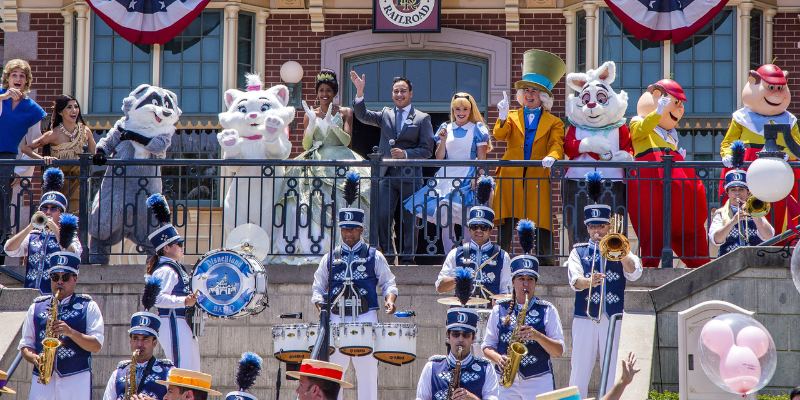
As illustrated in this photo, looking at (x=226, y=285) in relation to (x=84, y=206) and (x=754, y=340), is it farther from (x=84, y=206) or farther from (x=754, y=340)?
(x=754, y=340)

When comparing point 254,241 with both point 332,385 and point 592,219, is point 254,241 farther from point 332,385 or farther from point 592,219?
point 332,385

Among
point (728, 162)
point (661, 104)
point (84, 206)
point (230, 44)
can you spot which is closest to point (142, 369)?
point (84, 206)

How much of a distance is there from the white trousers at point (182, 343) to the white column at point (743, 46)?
25.7 feet

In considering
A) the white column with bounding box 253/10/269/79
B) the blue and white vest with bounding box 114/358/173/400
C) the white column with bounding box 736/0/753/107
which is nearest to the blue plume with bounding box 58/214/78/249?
the blue and white vest with bounding box 114/358/173/400

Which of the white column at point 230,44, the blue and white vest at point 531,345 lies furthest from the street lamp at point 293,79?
the blue and white vest at point 531,345

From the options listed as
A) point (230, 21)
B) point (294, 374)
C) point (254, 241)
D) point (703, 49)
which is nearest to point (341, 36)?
point (230, 21)

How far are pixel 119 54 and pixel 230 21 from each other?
1317mm

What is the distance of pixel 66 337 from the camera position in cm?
1224

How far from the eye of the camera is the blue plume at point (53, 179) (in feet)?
45.5

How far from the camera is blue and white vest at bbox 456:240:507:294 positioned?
12852 millimetres

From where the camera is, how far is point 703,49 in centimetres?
1836

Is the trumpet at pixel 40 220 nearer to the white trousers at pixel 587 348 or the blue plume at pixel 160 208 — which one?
the blue plume at pixel 160 208

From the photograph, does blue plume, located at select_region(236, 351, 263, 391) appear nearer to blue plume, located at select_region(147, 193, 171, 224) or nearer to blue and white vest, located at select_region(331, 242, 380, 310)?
blue and white vest, located at select_region(331, 242, 380, 310)

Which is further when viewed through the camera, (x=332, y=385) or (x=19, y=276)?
(x=19, y=276)
